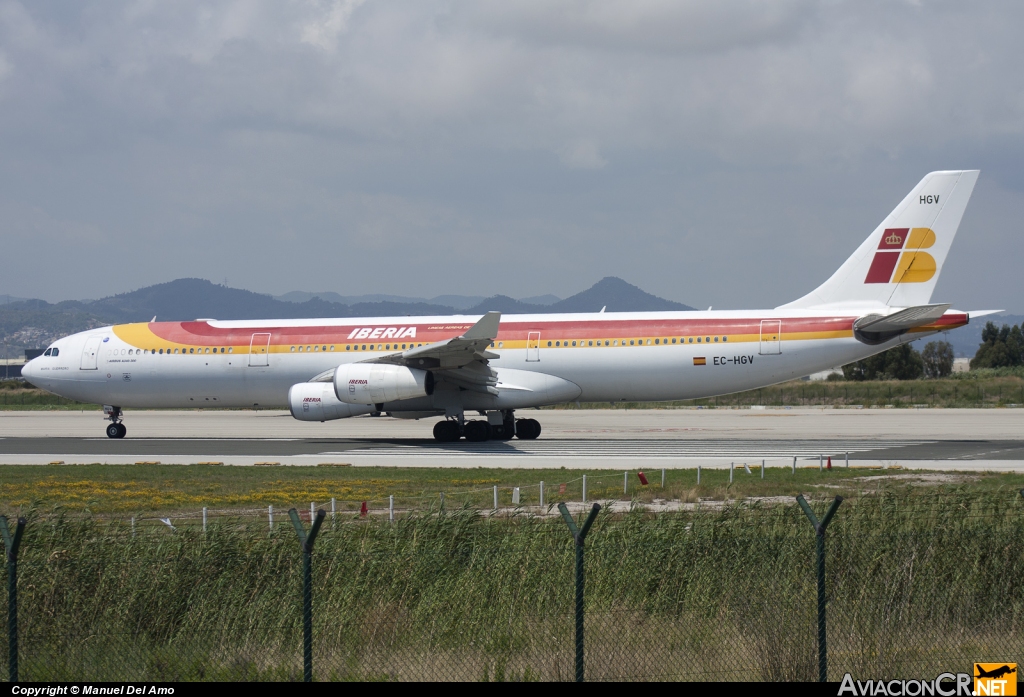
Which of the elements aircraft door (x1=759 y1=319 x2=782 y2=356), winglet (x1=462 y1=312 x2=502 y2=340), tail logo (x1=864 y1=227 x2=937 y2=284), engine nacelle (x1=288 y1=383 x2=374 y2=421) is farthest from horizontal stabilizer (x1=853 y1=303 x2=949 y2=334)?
engine nacelle (x1=288 y1=383 x2=374 y2=421)

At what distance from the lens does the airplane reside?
31453mm

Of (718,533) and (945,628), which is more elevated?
(718,533)

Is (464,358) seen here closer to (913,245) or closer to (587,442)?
(587,442)

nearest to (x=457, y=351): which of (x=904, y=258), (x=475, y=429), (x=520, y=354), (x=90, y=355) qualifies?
(x=520, y=354)

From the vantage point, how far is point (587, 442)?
34094 millimetres

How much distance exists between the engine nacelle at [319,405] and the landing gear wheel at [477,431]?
3.55 m

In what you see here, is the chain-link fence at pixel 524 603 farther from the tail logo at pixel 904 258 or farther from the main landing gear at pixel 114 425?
the main landing gear at pixel 114 425

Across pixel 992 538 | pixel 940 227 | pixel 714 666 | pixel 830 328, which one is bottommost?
pixel 714 666

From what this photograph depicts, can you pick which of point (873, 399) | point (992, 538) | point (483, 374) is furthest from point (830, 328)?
point (873, 399)

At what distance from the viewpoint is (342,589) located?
10086 millimetres

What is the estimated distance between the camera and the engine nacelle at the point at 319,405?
31766mm

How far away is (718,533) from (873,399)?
195ft

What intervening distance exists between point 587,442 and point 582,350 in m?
3.29

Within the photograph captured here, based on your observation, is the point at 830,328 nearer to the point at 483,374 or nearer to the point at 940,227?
the point at 940,227
